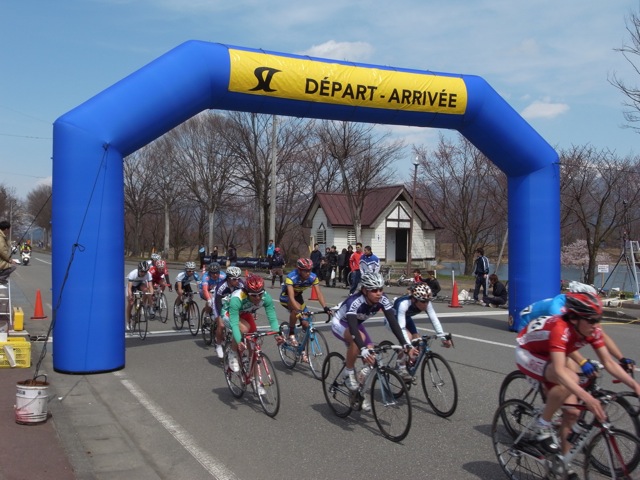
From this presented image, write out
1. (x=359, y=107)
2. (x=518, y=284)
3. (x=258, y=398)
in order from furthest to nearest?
(x=518, y=284)
(x=359, y=107)
(x=258, y=398)

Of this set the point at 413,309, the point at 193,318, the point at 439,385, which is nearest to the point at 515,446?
the point at 439,385

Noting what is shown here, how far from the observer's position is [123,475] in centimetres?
535

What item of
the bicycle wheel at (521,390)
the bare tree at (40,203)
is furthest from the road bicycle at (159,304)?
the bare tree at (40,203)

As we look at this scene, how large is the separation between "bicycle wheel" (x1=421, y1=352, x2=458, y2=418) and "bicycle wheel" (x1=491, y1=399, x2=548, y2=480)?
1.68m

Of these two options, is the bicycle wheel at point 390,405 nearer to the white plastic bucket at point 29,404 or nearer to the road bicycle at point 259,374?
the road bicycle at point 259,374

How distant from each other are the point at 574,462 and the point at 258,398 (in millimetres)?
3893

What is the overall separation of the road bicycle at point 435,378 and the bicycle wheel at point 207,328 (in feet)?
17.3

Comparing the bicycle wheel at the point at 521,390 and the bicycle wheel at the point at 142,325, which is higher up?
the bicycle wheel at the point at 521,390

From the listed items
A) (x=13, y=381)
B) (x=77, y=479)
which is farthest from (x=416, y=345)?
(x=13, y=381)

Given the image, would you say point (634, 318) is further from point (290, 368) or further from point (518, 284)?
point (290, 368)

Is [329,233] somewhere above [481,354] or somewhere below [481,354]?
above

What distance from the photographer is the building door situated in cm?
4767

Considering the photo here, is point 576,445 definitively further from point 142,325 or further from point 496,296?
point 496,296

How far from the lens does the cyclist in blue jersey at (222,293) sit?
9422 millimetres
